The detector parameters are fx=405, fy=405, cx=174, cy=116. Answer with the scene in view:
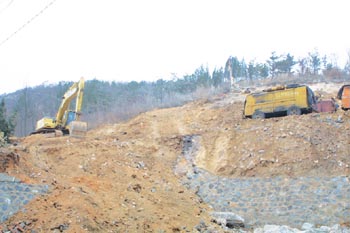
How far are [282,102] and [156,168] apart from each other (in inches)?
313

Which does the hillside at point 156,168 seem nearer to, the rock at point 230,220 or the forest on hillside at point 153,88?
the rock at point 230,220

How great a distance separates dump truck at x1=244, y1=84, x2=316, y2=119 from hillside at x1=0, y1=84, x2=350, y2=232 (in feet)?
7.26

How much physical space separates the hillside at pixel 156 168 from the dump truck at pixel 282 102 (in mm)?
2213

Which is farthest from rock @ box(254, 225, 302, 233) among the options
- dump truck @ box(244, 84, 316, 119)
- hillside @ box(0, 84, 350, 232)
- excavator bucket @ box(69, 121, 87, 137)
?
excavator bucket @ box(69, 121, 87, 137)

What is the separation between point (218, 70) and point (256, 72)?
840 cm

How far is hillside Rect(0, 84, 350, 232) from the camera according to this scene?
9883 mm

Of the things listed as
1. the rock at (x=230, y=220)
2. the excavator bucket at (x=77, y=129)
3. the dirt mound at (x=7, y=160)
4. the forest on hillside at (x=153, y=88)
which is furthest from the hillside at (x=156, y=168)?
the forest on hillside at (x=153, y=88)

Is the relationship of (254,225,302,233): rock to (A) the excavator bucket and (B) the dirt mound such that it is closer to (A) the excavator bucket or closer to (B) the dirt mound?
(B) the dirt mound

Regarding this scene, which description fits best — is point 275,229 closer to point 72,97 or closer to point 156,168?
point 156,168

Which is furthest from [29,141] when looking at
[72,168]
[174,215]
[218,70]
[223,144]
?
[218,70]

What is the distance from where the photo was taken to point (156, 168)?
16234mm

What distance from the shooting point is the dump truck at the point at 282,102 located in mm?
19953

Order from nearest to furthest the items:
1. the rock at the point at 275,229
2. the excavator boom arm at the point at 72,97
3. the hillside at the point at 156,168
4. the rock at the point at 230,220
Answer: the hillside at the point at 156,168, the rock at the point at 275,229, the rock at the point at 230,220, the excavator boom arm at the point at 72,97

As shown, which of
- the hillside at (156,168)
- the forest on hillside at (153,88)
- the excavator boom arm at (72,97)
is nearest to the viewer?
the hillside at (156,168)
